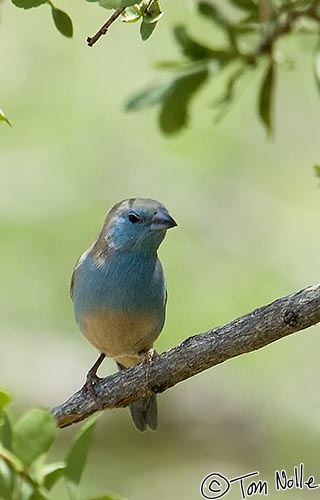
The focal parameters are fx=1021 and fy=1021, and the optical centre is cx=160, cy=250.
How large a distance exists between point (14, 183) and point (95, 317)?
5.23m

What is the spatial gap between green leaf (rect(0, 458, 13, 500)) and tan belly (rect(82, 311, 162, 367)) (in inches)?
81.6

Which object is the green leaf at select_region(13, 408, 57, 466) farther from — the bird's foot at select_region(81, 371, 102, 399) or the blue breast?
the blue breast

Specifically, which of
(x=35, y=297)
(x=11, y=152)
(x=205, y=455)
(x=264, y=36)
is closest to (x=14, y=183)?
(x=11, y=152)

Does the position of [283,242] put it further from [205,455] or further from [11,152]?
[11,152]

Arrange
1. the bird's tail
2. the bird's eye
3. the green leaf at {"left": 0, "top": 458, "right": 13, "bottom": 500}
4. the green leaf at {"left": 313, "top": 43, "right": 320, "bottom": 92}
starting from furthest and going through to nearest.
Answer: the bird's tail < the bird's eye < the green leaf at {"left": 313, "top": 43, "right": 320, "bottom": 92} < the green leaf at {"left": 0, "top": 458, "right": 13, "bottom": 500}

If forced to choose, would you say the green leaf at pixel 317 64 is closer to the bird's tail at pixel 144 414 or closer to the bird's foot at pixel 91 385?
the bird's foot at pixel 91 385

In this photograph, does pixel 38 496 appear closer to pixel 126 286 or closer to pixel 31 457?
pixel 31 457

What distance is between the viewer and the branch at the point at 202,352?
297 cm

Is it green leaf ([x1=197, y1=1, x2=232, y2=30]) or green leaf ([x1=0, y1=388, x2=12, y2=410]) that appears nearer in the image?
green leaf ([x1=0, y1=388, x2=12, y2=410])

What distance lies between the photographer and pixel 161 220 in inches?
169

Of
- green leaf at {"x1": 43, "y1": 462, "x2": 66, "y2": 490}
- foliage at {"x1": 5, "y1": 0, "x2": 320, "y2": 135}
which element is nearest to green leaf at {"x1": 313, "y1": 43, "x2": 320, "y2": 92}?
foliage at {"x1": 5, "y1": 0, "x2": 320, "y2": 135}

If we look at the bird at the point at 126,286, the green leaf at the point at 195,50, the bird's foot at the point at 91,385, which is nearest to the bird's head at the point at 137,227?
the bird at the point at 126,286

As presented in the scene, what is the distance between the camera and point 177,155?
31.6 feet

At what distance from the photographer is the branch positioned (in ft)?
9.76
